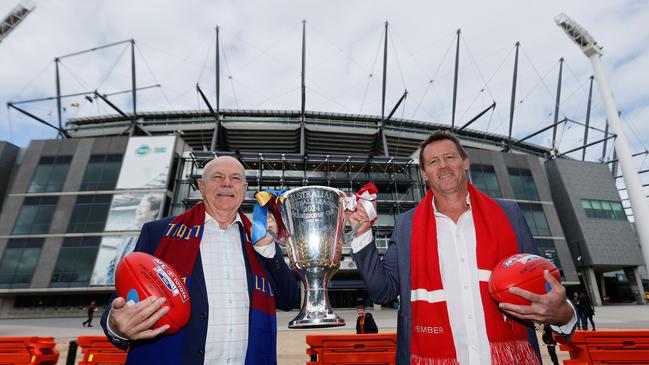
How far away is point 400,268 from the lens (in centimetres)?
225

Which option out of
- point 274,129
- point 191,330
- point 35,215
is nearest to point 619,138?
point 191,330

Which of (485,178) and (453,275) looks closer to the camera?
(453,275)

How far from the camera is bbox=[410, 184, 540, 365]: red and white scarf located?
1896mm

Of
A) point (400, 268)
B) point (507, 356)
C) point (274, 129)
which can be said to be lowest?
point (507, 356)

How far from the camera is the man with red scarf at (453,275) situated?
6.13ft

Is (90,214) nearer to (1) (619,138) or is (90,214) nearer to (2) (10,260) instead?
(2) (10,260)

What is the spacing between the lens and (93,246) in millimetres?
27906

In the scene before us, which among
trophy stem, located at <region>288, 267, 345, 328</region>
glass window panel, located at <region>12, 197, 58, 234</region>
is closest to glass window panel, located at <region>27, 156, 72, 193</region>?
glass window panel, located at <region>12, 197, 58, 234</region>

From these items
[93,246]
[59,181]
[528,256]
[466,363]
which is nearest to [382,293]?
[466,363]

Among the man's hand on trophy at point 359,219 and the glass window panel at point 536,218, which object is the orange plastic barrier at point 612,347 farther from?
the glass window panel at point 536,218

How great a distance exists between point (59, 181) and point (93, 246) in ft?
27.8

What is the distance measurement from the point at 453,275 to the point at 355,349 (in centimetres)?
412

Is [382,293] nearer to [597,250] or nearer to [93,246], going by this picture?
[93,246]

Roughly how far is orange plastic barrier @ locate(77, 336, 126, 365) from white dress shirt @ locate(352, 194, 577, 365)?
652cm
